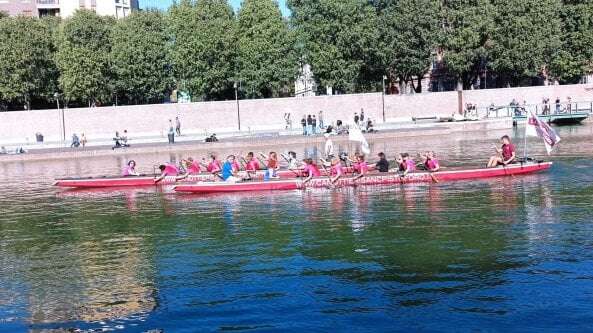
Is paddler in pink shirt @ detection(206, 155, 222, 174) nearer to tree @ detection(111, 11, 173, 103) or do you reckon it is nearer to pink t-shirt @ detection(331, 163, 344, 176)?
pink t-shirt @ detection(331, 163, 344, 176)

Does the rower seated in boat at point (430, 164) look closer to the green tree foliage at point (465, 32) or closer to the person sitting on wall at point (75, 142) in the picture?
the person sitting on wall at point (75, 142)

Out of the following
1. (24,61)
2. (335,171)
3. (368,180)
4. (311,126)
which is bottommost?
(368,180)

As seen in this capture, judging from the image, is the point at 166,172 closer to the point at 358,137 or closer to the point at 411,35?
the point at 358,137

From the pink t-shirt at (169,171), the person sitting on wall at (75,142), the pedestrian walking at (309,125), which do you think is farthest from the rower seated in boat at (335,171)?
the person sitting on wall at (75,142)

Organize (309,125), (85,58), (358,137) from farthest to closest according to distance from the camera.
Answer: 1. (85,58)
2. (309,125)
3. (358,137)

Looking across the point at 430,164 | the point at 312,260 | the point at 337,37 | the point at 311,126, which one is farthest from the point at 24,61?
the point at 312,260

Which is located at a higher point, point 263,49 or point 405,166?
point 263,49

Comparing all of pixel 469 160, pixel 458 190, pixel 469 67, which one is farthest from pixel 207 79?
pixel 458 190

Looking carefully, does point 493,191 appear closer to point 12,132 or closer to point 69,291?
point 69,291

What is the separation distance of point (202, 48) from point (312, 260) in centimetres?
5955

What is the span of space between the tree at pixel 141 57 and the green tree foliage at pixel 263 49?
8.30 meters

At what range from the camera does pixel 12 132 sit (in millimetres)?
74375

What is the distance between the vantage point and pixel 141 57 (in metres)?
77.5

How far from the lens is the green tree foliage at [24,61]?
74500mm
